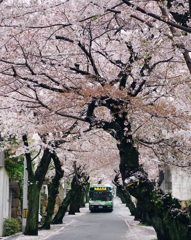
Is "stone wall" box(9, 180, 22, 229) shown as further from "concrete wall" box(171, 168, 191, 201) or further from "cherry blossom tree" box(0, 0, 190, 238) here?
"cherry blossom tree" box(0, 0, 190, 238)

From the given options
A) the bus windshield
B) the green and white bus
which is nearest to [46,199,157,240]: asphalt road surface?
the bus windshield

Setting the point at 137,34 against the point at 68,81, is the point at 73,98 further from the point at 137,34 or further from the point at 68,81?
the point at 137,34

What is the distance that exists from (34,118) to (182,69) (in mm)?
6210

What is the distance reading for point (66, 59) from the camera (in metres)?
11.7

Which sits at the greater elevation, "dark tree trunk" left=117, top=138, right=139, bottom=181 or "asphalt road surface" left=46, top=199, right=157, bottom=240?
"dark tree trunk" left=117, top=138, right=139, bottom=181

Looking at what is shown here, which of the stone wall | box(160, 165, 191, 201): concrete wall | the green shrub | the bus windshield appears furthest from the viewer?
the bus windshield

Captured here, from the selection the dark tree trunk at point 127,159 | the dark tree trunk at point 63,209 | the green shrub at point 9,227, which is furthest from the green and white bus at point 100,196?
the dark tree trunk at point 127,159

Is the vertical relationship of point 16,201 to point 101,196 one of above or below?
above

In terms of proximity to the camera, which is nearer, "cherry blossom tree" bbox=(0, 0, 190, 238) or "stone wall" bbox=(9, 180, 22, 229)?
"cherry blossom tree" bbox=(0, 0, 190, 238)

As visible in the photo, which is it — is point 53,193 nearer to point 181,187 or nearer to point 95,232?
point 95,232

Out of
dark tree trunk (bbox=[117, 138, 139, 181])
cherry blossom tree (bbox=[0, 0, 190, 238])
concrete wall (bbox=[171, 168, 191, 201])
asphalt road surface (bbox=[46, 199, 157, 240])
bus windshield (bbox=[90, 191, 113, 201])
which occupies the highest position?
cherry blossom tree (bbox=[0, 0, 190, 238])

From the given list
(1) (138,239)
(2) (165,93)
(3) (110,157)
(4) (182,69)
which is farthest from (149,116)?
(3) (110,157)

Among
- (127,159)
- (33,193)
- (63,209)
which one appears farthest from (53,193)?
(127,159)

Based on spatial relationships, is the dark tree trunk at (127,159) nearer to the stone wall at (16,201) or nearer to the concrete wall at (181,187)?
the stone wall at (16,201)
